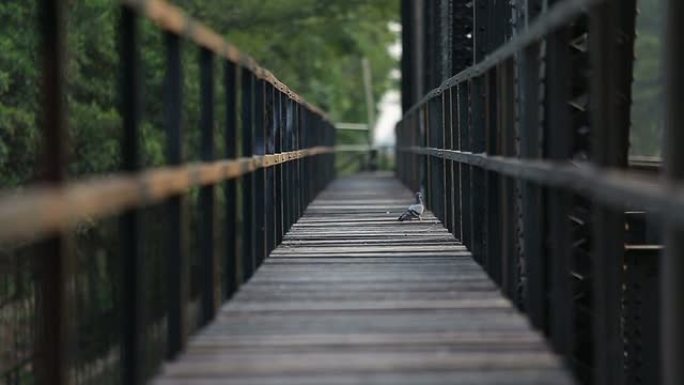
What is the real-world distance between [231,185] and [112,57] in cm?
1409

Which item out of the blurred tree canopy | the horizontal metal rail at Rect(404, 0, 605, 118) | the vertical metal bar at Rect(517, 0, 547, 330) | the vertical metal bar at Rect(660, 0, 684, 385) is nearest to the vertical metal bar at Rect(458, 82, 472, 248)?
the horizontal metal rail at Rect(404, 0, 605, 118)

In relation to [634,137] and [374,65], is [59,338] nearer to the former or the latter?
[634,137]

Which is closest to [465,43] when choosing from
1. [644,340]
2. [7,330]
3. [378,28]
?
[644,340]

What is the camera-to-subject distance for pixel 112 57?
63.6ft

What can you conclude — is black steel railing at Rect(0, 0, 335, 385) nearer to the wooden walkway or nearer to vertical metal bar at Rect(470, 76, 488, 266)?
the wooden walkway

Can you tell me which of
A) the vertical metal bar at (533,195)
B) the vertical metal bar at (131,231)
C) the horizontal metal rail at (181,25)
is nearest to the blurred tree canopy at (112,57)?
the horizontal metal rail at (181,25)

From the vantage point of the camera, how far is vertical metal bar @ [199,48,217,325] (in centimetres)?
500

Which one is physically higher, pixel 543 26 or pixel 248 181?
pixel 543 26

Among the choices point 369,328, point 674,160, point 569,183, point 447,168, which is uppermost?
point 674,160

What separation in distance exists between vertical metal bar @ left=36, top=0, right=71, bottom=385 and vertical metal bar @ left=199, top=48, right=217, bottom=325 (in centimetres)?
187

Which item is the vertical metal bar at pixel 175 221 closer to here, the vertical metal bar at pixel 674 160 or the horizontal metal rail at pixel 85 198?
the horizontal metal rail at pixel 85 198

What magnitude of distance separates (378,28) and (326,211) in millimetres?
20634

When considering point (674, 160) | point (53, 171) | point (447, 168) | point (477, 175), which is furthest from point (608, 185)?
point (447, 168)

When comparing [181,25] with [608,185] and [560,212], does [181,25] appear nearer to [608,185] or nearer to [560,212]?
[560,212]
